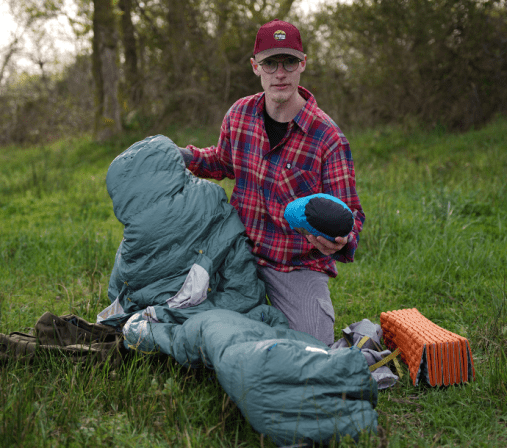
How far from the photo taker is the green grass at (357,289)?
188 cm

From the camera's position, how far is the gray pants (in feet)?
8.85

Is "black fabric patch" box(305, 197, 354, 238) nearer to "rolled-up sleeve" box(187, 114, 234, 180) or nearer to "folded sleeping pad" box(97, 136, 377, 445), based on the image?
"folded sleeping pad" box(97, 136, 377, 445)

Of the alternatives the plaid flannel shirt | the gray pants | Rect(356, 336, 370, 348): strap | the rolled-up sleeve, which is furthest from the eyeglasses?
Rect(356, 336, 370, 348): strap

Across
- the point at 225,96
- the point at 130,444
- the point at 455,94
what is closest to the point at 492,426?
the point at 130,444

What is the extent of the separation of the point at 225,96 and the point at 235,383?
908cm

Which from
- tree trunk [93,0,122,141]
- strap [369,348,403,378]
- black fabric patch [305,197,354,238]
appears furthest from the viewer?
tree trunk [93,0,122,141]

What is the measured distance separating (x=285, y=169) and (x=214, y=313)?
982mm

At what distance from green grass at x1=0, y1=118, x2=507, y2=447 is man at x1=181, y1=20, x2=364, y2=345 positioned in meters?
0.42

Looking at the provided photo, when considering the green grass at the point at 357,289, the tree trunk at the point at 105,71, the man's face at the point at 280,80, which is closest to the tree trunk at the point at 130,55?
the tree trunk at the point at 105,71

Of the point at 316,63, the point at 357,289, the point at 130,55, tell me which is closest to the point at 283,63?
the point at 357,289

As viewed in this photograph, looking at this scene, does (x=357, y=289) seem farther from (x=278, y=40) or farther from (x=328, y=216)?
(x=278, y=40)

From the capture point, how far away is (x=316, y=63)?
32.3 feet

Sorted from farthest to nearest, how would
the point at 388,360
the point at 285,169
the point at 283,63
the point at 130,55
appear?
the point at 130,55 → the point at 285,169 → the point at 283,63 → the point at 388,360

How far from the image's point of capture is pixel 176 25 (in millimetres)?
10133
